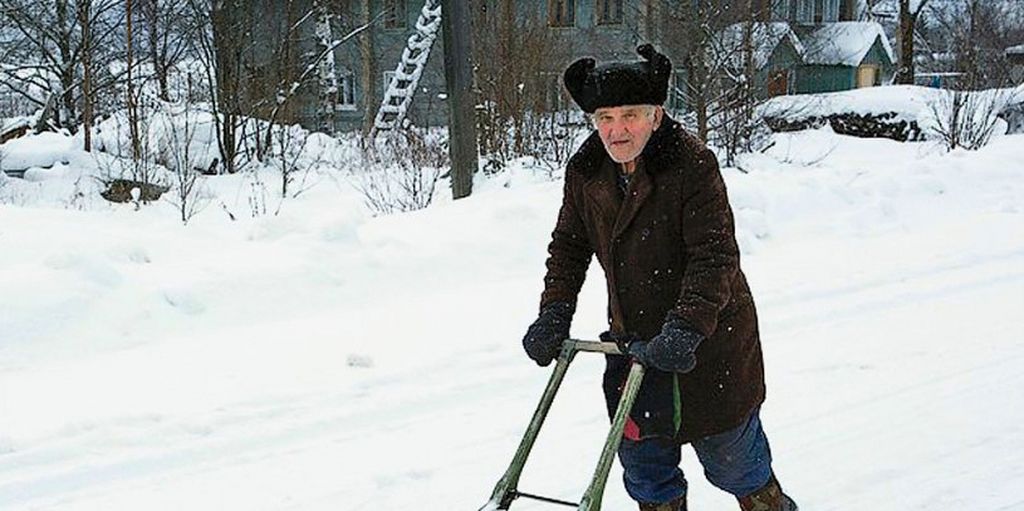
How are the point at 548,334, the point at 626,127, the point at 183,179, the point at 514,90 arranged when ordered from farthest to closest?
the point at 514,90 < the point at 183,179 < the point at 548,334 < the point at 626,127

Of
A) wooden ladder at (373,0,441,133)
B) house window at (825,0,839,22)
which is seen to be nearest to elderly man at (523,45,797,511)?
wooden ladder at (373,0,441,133)

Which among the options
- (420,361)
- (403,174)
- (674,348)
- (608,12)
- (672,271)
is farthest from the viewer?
(608,12)

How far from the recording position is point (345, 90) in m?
28.0

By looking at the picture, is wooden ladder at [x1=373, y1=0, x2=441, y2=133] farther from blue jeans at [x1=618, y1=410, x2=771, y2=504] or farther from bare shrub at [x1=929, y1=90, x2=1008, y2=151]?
blue jeans at [x1=618, y1=410, x2=771, y2=504]

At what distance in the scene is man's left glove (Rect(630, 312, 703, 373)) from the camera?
255cm

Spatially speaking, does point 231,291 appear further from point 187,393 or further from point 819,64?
point 819,64

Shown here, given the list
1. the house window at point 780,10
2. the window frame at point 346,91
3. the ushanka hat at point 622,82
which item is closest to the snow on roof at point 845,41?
the house window at point 780,10

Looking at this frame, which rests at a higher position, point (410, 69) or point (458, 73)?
point (410, 69)

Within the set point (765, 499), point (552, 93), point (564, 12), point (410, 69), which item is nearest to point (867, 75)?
point (564, 12)

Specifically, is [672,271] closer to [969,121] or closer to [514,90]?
[514,90]

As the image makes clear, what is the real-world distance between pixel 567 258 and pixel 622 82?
0.63 meters

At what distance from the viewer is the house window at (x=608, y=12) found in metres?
27.2

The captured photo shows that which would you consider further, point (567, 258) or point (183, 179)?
point (183, 179)

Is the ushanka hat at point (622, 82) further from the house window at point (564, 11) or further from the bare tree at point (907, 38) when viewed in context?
the bare tree at point (907, 38)
